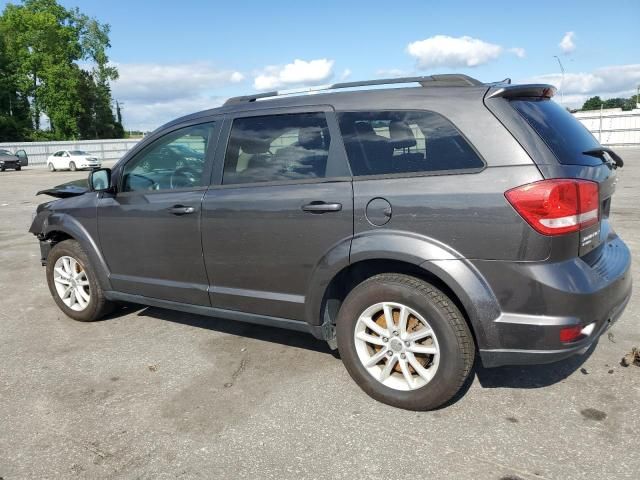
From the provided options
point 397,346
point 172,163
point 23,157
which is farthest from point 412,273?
point 23,157

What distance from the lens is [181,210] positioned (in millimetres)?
3801

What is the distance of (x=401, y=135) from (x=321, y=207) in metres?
0.62

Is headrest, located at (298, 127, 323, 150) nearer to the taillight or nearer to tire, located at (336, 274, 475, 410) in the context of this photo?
tire, located at (336, 274, 475, 410)

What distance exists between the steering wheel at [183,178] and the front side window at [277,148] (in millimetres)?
308

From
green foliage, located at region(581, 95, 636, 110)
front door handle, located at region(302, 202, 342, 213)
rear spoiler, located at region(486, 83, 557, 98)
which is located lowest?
front door handle, located at region(302, 202, 342, 213)

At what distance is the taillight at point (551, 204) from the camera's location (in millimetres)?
2619

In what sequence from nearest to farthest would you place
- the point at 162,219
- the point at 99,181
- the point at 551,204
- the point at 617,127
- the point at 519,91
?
the point at 551,204, the point at 519,91, the point at 162,219, the point at 99,181, the point at 617,127

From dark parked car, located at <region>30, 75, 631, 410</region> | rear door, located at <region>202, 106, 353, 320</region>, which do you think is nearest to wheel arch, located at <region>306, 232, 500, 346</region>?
A: dark parked car, located at <region>30, 75, 631, 410</region>

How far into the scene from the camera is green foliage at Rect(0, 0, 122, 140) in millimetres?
57406

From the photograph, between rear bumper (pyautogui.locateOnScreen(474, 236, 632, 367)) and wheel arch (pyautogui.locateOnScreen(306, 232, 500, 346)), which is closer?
rear bumper (pyautogui.locateOnScreen(474, 236, 632, 367))

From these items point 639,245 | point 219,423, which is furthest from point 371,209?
point 639,245

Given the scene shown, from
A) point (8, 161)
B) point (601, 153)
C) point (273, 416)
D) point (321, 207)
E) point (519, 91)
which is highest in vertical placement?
point (8, 161)

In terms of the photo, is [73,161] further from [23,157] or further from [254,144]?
[254,144]

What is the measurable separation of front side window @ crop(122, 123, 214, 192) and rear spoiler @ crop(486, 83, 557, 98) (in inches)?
76.1
